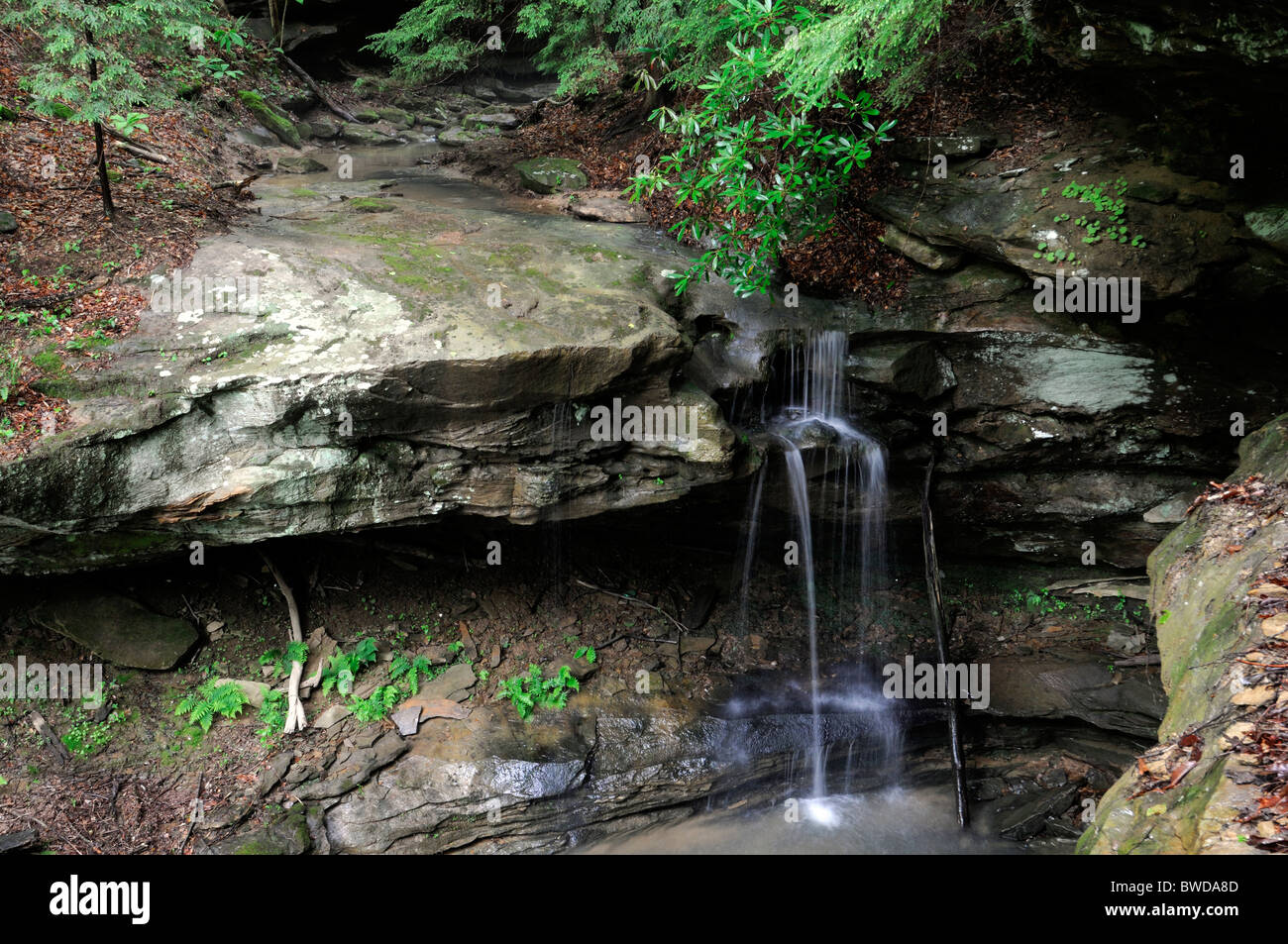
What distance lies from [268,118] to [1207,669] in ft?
52.0

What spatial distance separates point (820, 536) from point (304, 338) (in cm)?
606

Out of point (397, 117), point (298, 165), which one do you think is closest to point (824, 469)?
point (298, 165)

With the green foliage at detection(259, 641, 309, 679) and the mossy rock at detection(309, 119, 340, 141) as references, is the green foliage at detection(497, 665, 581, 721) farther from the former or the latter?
the mossy rock at detection(309, 119, 340, 141)

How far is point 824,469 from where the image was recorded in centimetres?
821

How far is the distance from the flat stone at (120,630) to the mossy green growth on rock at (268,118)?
979 cm

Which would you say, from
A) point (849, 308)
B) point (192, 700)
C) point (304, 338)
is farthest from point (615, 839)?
point (849, 308)

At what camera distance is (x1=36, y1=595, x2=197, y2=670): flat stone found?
7.39m

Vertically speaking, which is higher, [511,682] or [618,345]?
[618,345]

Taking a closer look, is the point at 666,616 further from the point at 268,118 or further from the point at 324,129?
the point at 324,129

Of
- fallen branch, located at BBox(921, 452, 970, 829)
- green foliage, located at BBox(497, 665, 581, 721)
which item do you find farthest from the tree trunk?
fallen branch, located at BBox(921, 452, 970, 829)

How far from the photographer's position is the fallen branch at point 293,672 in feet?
24.4
